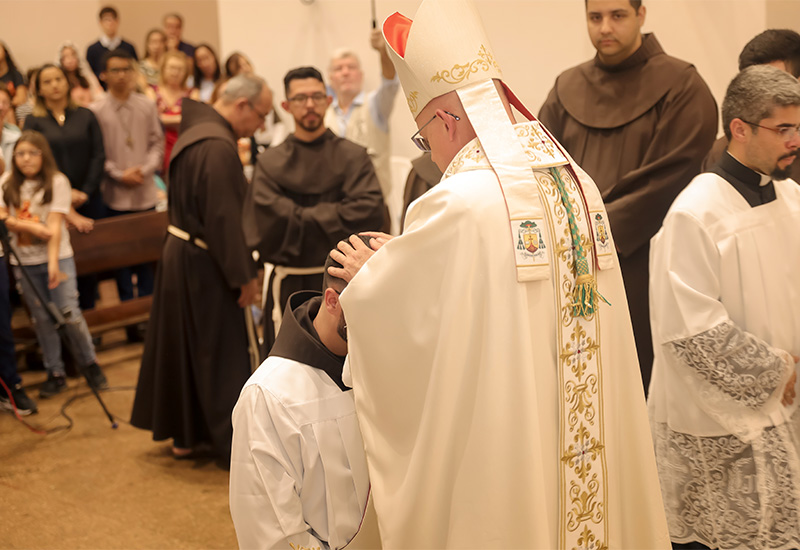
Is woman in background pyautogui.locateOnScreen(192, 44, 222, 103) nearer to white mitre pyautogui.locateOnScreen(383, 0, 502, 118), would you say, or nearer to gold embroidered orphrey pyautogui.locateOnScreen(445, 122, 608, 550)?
white mitre pyautogui.locateOnScreen(383, 0, 502, 118)

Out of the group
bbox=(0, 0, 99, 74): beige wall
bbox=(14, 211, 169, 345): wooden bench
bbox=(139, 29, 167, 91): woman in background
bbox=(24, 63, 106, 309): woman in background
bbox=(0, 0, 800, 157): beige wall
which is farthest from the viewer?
bbox=(0, 0, 99, 74): beige wall

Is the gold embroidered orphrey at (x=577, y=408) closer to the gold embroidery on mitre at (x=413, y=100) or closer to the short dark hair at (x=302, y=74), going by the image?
the gold embroidery on mitre at (x=413, y=100)

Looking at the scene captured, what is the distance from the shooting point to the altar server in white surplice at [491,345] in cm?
196

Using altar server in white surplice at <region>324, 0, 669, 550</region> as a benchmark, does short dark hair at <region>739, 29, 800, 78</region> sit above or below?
above

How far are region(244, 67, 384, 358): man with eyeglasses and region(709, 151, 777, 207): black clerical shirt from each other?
Answer: 6.38ft

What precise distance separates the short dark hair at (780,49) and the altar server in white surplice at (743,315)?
717 mm

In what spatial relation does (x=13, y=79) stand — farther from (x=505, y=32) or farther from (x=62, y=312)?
(x=505, y=32)

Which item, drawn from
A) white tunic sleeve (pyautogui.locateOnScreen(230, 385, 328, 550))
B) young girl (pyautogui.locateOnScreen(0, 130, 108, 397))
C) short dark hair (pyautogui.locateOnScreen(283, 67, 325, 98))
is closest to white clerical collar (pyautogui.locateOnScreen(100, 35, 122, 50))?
young girl (pyautogui.locateOnScreen(0, 130, 108, 397))

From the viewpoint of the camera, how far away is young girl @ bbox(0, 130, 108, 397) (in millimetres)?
5484

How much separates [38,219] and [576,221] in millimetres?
4511

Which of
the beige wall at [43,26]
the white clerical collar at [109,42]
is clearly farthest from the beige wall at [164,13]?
the white clerical collar at [109,42]

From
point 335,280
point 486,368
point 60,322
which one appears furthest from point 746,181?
point 60,322

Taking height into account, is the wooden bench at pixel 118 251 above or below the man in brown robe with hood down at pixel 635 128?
below

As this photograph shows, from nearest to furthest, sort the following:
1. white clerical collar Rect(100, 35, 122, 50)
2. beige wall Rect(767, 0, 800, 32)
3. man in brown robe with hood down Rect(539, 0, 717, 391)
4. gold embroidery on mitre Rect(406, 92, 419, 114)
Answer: gold embroidery on mitre Rect(406, 92, 419, 114)
man in brown robe with hood down Rect(539, 0, 717, 391)
beige wall Rect(767, 0, 800, 32)
white clerical collar Rect(100, 35, 122, 50)
